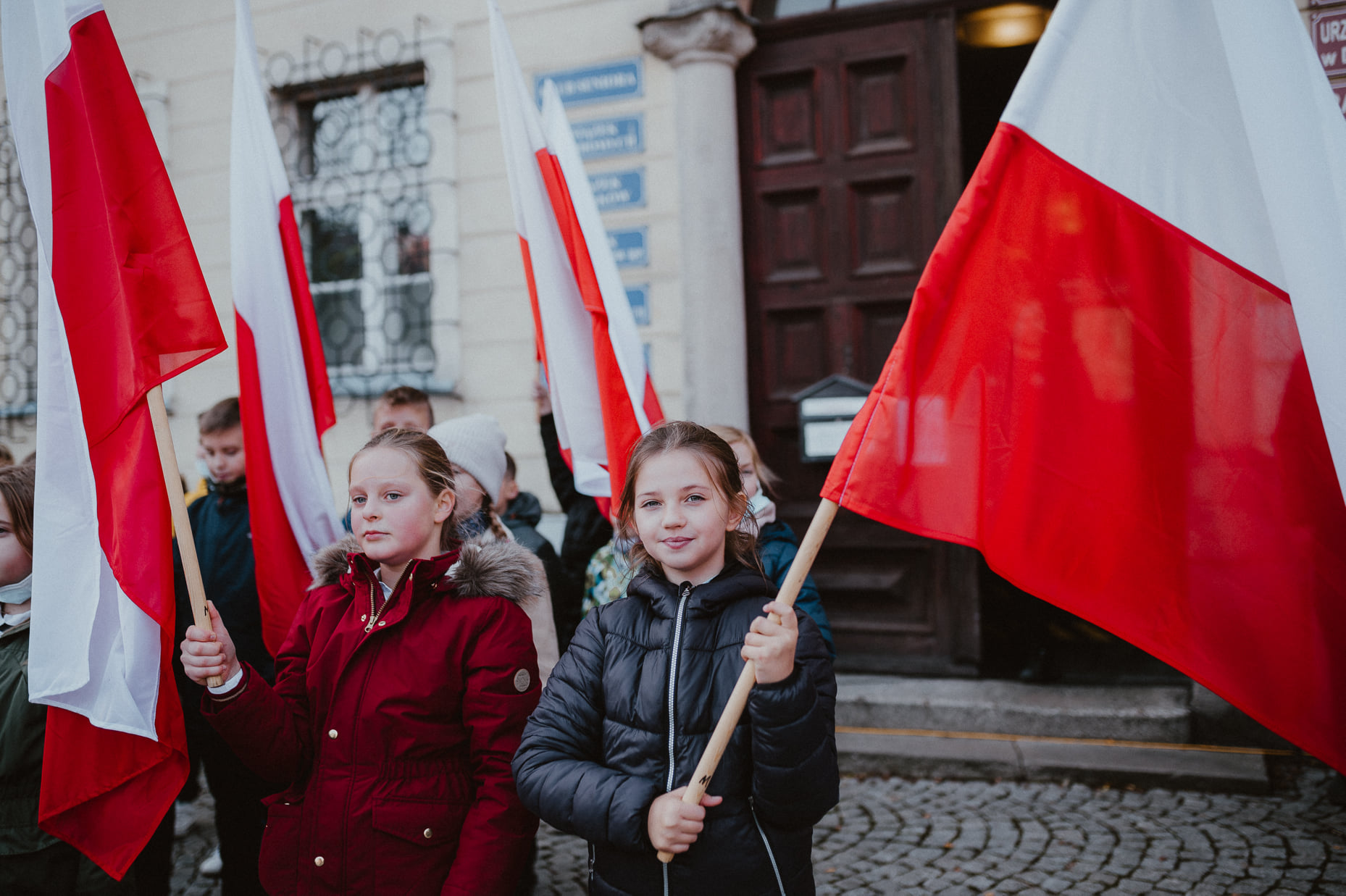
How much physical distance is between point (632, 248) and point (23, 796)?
145 inches

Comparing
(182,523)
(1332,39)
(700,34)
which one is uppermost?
(700,34)

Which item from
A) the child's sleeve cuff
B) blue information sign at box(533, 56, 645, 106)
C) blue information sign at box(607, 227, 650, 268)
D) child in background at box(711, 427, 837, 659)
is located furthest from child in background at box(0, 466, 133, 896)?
blue information sign at box(533, 56, 645, 106)

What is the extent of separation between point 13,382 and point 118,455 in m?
5.43

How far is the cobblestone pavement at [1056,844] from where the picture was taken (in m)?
3.08

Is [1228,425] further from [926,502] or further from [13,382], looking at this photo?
[13,382]

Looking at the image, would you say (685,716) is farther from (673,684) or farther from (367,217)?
(367,217)

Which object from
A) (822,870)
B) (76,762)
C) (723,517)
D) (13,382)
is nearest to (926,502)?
(723,517)

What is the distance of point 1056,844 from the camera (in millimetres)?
3369

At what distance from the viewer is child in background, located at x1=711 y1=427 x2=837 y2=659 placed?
2.62m

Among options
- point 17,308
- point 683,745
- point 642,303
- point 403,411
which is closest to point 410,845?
point 683,745

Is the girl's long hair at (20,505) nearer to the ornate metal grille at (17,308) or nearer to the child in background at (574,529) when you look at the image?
the child in background at (574,529)

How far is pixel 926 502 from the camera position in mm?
1803

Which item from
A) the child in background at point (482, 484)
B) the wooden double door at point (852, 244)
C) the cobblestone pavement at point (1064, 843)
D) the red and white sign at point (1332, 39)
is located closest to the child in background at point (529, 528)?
the child in background at point (482, 484)

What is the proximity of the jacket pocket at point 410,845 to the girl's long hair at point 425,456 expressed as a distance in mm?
559
